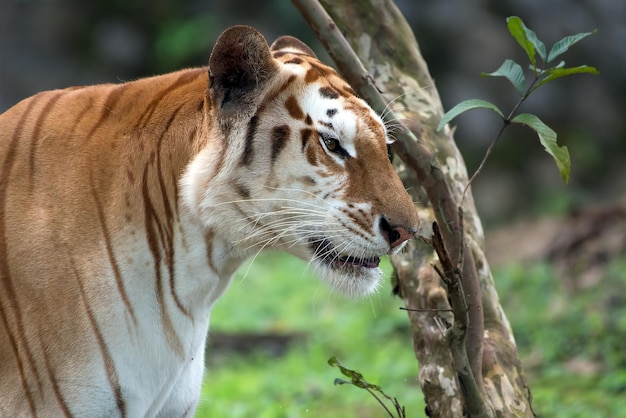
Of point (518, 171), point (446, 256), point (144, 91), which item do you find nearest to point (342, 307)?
point (518, 171)

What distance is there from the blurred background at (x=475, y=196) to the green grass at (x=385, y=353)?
19mm

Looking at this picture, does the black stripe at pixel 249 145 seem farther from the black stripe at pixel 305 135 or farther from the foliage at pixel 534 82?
the foliage at pixel 534 82

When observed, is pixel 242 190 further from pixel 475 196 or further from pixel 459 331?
pixel 475 196

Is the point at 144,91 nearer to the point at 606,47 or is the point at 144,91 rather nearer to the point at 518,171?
the point at 518,171

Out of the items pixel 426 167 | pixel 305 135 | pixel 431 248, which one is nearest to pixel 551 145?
pixel 426 167

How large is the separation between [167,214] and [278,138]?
1.55 feet

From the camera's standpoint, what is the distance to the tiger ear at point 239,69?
294 cm

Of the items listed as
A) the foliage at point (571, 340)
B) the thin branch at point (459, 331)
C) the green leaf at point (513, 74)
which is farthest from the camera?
the foliage at point (571, 340)

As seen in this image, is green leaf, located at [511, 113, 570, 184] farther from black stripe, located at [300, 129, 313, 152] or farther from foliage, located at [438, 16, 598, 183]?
black stripe, located at [300, 129, 313, 152]

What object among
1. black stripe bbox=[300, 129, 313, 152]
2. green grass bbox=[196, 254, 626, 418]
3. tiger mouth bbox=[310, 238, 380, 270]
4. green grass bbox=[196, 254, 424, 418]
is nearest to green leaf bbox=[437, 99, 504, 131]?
black stripe bbox=[300, 129, 313, 152]

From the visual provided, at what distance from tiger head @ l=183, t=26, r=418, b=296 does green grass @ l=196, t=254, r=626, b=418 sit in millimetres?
1987

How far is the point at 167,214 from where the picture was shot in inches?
124

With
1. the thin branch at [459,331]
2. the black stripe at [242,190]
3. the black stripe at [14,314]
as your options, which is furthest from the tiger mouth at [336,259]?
the black stripe at [14,314]

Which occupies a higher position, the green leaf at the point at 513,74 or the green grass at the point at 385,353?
the green leaf at the point at 513,74
